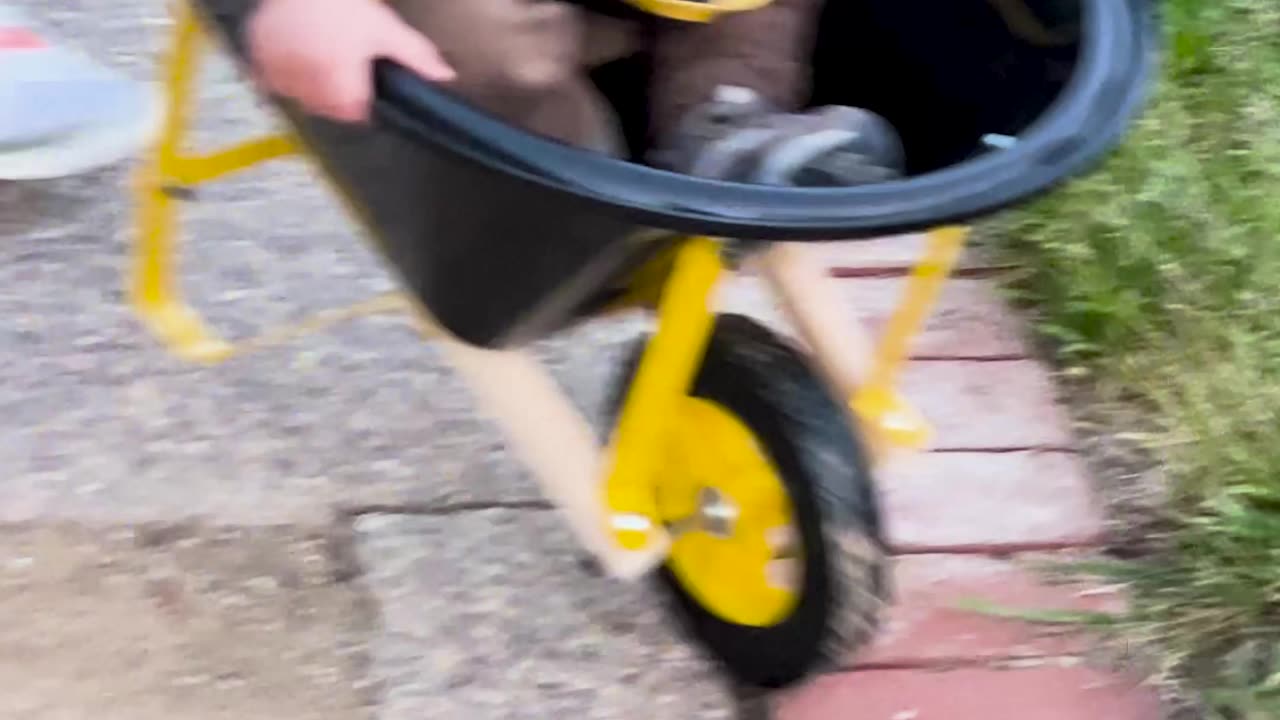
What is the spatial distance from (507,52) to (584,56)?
0.16 meters

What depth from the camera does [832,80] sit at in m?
0.94

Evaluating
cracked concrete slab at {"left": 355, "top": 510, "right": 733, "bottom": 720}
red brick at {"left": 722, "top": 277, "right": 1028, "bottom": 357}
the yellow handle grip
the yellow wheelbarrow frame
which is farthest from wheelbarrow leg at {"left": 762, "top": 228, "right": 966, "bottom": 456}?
red brick at {"left": 722, "top": 277, "right": 1028, "bottom": 357}

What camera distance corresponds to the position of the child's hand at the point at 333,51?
64 centimetres

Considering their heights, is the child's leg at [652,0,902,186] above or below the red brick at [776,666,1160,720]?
above

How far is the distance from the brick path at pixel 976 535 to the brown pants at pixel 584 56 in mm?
346

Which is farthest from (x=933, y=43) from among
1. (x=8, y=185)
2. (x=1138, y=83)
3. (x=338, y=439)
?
(x=8, y=185)

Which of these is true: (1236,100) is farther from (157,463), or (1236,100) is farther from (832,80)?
(157,463)

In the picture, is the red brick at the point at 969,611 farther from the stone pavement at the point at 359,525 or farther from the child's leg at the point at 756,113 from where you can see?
the child's leg at the point at 756,113

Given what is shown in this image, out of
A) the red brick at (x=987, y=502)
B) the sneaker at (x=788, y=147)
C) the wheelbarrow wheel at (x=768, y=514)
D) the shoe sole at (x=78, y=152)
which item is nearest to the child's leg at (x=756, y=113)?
the sneaker at (x=788, y=147)

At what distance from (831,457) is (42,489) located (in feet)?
1.90

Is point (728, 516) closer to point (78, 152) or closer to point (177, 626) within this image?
point (177, 626)

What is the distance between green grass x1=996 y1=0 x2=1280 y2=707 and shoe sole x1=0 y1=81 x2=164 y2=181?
2.43 feet

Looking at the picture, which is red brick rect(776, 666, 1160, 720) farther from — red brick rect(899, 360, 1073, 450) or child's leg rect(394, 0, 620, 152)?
child's leg rect(394, 0, 620, 152)

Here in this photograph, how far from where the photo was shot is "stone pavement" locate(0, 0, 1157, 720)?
976 millimetres
